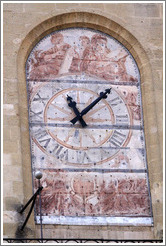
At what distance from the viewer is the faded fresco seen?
59.6 feet

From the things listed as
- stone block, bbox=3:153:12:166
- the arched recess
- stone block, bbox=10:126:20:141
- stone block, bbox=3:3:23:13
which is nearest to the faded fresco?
the arched recess

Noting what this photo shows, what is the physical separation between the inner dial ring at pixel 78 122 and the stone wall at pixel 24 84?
496mm

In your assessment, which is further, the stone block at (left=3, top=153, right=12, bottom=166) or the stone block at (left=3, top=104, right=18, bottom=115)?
the stone block at (left=3, top=104, right=18, bottom=115)

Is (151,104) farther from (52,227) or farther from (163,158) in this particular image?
(52,227)

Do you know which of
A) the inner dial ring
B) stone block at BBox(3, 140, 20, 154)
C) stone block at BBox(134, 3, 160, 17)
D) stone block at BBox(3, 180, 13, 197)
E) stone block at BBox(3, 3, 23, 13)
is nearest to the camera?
stone block at BBox(3, 180, 13, 197)

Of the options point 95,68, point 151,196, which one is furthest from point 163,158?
point 95,68

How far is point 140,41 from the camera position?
1967 centimetres

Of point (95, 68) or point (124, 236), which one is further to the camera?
point (95, 68)

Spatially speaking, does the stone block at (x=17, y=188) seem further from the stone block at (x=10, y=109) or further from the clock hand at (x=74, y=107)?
the clock hand at (x=74, y=107)

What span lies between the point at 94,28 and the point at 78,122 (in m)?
1.91

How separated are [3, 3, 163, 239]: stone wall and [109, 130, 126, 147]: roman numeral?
42cm

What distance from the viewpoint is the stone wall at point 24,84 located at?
17.8 meters

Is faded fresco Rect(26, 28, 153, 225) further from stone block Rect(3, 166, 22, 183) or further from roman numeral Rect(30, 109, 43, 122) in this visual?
stone block Rect(3, 166, 22, 183)

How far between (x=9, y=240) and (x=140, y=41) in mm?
4493
